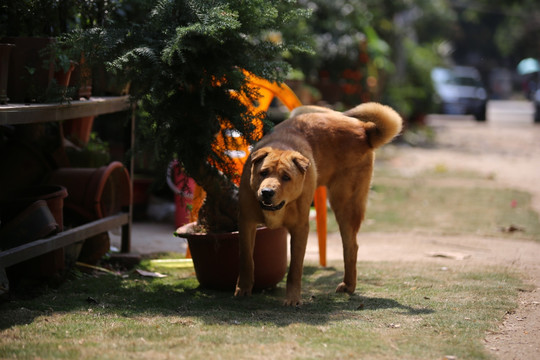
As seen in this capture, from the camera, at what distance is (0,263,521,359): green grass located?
4.14 metres

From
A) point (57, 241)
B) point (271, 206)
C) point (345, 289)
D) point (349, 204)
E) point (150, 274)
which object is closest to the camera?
point (271, 206)

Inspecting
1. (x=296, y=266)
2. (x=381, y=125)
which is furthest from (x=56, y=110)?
(x=381, y=125)

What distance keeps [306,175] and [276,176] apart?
48cm

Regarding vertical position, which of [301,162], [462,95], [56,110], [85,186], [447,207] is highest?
[462,95]

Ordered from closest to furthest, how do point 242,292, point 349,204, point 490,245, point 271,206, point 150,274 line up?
1. point 271,206
2. point 242,292
3. point 349,204
4. point 150,274
5. point 490,245

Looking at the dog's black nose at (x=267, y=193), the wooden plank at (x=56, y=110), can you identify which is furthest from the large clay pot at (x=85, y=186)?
the dog's black nose at (x=267, y=193)

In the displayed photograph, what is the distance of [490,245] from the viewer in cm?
835

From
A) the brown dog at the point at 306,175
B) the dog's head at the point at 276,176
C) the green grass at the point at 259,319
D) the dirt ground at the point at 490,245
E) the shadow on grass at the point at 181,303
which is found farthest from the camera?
the brown dog at the point at 306,175

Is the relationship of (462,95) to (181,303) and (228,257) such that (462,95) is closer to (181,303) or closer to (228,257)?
(228,257)

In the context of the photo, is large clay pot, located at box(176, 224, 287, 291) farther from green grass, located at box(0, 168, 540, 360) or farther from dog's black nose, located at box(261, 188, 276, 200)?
dog's black nose, located at box(261, 188, 276, 200)

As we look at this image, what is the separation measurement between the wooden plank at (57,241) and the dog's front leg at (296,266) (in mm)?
1898

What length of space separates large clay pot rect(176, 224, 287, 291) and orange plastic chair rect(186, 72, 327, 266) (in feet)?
1.84

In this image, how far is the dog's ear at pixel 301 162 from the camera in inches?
208

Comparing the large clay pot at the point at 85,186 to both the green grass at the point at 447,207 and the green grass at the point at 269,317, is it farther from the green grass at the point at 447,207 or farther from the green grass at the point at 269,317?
the green grass at the point at 447,207
